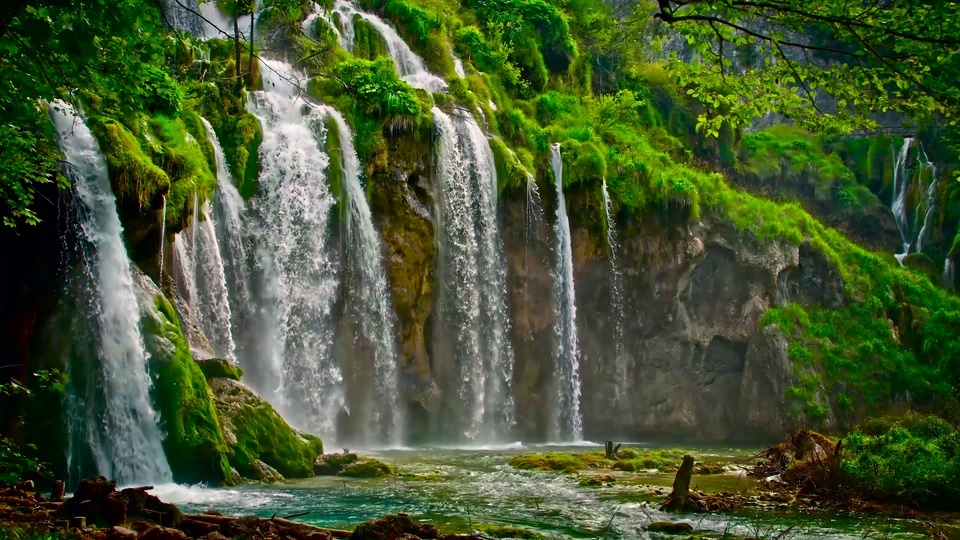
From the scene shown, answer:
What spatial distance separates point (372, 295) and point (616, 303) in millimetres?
9352

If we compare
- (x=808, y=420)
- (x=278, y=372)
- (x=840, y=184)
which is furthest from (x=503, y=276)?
(x=840, y=184)

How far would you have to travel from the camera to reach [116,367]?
37.7 feet

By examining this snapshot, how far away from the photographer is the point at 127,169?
41.0 feet

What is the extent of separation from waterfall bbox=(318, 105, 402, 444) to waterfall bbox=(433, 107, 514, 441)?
2149 mm

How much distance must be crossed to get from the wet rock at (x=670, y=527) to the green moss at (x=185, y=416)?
6.38m

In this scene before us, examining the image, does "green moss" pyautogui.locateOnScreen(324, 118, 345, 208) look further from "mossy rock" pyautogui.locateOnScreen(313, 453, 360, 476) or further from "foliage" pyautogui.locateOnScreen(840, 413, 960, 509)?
"foliage" pyautogui.locateOnScreen(840, 413, 960, 509)

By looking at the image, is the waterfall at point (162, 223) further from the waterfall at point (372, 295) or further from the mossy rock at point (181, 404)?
the waterfall at point (372, 295)

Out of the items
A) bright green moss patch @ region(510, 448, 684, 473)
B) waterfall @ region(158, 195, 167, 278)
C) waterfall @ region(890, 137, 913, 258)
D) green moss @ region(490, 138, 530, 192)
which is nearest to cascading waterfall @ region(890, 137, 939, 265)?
waterfall @ region(890, 137, 913, 258)

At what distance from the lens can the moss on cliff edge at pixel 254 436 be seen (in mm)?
12656

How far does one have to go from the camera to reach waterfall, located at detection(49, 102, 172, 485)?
1098 centimetres

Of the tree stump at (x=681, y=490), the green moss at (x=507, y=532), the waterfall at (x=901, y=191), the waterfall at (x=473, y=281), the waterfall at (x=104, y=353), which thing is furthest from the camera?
the waterfall at (x=901, y=191)

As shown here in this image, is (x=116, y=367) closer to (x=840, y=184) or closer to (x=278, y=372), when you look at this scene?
(x=278, y=372)

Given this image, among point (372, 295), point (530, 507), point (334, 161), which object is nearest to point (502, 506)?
point (530, 507)

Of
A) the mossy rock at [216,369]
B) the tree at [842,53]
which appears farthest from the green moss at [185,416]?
the tree at [842,53]
